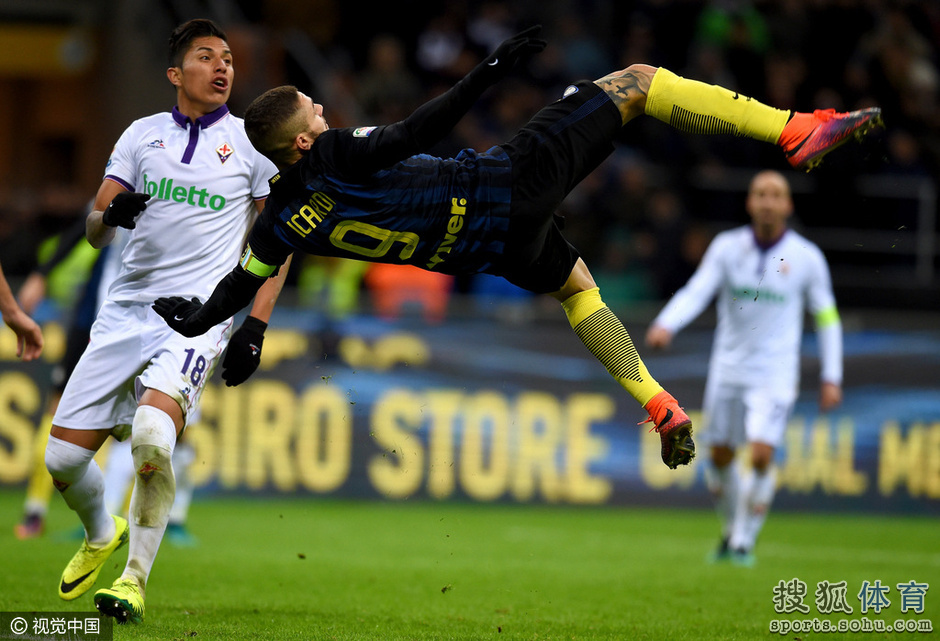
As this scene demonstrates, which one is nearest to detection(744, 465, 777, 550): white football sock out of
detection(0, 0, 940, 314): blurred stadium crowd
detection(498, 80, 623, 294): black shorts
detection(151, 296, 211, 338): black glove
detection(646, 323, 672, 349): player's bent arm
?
detection(646, 323, 672, 349): player's bent arm

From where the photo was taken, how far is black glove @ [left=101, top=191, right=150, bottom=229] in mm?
6051

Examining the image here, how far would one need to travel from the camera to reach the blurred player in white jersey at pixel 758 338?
406 inches

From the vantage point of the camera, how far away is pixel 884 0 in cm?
1833

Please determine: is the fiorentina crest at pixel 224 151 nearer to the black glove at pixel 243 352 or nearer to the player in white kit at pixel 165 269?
the player in white kit at pixel 165 269

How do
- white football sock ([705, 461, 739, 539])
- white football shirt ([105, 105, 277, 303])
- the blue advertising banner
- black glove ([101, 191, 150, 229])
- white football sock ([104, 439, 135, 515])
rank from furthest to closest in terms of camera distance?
the blue advertising banner < white football sock ([705, 461, 739, 539]) < white football sock ([104, 439, 135, 515]) < white football shirt ([105, 105, 277, 303]) < black glove ([101, 191, 150, 229])

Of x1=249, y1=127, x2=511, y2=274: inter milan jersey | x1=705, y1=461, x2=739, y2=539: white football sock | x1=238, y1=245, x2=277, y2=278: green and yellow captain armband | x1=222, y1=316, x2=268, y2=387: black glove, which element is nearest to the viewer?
x1=249, y1=127, x2=511, y2=274: inter milan jersey

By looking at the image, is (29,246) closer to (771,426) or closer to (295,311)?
A: (295,311)

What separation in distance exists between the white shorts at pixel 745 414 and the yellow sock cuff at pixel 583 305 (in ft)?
13.6

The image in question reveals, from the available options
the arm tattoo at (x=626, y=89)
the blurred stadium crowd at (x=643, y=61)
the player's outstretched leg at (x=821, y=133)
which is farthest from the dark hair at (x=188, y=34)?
the blurred stadium crowd at (x=643, y=61)

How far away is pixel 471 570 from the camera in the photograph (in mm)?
9000

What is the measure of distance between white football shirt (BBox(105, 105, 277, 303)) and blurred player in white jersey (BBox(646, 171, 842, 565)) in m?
4.79

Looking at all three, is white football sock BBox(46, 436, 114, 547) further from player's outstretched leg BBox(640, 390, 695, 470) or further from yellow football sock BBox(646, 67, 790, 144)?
yellow football sock BBox(646, 67, 790, 144)

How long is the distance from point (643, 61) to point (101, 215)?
11.2 metres

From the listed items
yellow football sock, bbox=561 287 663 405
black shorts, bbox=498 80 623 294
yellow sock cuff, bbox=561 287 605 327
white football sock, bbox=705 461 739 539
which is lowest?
white football sock, bbox=705 461 739 539
